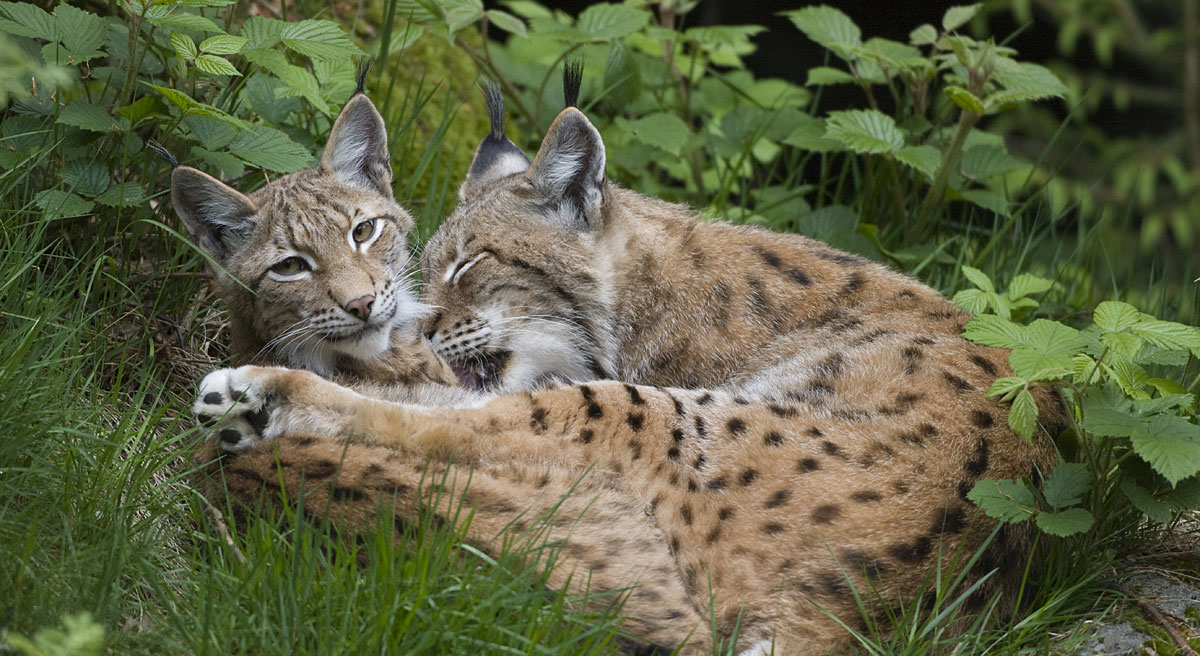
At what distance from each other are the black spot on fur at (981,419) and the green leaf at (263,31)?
112 inches

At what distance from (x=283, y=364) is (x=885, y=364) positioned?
2.25 meters

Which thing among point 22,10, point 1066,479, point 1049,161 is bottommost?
point 1049,161

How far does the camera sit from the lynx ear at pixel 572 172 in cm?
472

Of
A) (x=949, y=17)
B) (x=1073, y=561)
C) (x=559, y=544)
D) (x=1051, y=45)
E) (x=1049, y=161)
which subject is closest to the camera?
(x=559, y=544)

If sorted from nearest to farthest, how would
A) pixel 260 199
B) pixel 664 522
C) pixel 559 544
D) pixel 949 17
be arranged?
1. pixel 559 544
2. pixel 664 522
3. pixel 260 199
4. pixel 949 17

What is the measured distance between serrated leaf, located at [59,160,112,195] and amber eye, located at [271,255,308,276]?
0.72m

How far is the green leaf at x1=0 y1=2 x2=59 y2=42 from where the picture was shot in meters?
4.05

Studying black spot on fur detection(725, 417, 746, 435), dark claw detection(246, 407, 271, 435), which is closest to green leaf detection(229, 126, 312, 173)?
dark claw detection(246, 407, 271, 435)

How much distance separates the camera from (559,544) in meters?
3.35

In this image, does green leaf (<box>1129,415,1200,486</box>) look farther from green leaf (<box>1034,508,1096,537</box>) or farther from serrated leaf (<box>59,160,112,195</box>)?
serrated leaf (<box>59,160,112,195</box>)

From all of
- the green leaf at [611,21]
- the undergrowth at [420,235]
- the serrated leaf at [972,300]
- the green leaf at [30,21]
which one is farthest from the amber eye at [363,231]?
the serrated leaf at [972,300]

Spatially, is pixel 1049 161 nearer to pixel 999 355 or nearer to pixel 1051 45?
pixel 1051 45

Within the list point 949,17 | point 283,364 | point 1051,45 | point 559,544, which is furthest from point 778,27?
point 559,544

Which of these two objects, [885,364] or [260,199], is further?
[260,199]
